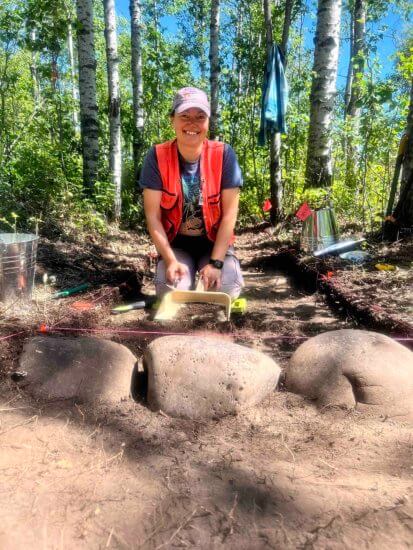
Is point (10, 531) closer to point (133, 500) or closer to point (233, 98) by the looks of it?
point (133, 500)

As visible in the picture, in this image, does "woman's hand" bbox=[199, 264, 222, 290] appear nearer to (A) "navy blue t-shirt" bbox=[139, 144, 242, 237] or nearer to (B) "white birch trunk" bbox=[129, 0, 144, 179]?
(A) "navy blue t-shirt" bbox=[139, 144, 242, 237]

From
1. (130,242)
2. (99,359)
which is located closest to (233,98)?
A: (130,242)

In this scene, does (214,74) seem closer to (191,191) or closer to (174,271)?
(191,191)

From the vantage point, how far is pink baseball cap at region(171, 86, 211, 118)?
2.55 metres

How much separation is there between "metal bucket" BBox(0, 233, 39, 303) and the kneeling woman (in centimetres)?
93

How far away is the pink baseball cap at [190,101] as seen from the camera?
2551 mm

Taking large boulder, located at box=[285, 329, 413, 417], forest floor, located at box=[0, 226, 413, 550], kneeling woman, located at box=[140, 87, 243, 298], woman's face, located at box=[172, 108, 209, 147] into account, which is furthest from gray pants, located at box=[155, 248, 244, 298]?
large boulder, located at box=[285, 329, 413, 417]

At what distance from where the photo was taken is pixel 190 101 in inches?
101

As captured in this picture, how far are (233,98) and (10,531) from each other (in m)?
9.93

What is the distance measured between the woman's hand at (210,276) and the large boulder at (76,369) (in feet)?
2.72

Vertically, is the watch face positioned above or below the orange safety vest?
below

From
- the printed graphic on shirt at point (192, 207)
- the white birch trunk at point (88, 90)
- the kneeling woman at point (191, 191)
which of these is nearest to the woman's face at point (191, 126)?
the kneeling woman at point (191, 191)

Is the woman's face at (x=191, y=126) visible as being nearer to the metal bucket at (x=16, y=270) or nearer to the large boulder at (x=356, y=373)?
the metal bucket at (x=16, y=270)

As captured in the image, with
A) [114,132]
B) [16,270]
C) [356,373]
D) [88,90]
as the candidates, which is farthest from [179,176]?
[114,132]
